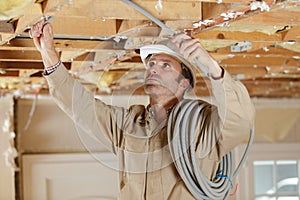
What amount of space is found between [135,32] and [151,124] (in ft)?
1.55

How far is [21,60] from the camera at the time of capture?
3377mm

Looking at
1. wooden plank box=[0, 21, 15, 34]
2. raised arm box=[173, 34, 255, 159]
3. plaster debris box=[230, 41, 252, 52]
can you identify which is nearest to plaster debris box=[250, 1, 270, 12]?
raised arm box=[173, 34, 255, 159]

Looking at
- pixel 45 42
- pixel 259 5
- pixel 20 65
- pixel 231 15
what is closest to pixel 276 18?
pixel 231 15

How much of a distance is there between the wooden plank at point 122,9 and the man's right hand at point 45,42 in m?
0.12

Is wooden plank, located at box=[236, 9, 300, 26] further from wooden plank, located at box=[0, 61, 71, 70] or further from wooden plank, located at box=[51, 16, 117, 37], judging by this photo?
wooden plank, located at box=[0, 61, 71, 70]

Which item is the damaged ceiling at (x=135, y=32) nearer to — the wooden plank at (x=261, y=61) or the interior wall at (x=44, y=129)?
the wooden plank at (x=261, y=61)


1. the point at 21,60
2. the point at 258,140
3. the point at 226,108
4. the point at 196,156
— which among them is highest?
the point at 21,60

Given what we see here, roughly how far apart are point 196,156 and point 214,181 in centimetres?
17

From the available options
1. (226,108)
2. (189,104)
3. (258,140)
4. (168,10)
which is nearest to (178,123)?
(189,104)

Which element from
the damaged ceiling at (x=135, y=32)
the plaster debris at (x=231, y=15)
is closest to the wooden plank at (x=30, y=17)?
the damaged ceiling at (x=135, y=32)

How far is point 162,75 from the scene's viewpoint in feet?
7.70

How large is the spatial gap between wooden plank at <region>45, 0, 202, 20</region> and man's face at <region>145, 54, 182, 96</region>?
0.18 metres

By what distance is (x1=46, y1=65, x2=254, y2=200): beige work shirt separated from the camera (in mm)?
2361

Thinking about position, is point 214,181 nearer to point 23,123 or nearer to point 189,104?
point 189,104
